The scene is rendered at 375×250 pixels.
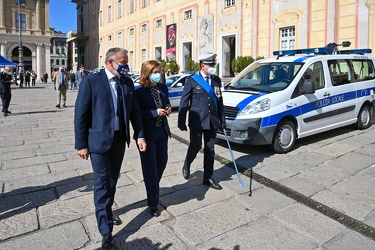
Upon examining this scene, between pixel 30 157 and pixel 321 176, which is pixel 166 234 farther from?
pixel 30 157

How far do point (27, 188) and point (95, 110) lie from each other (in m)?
2.35

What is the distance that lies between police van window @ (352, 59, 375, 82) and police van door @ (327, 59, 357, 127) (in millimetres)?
302

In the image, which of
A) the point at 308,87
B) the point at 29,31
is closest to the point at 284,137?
the point at 308,87

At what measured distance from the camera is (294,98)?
21.5 feet

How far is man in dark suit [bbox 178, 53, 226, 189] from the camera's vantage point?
4543 millimetres

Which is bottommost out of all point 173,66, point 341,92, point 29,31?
point 341,92

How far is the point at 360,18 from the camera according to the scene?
15.4m

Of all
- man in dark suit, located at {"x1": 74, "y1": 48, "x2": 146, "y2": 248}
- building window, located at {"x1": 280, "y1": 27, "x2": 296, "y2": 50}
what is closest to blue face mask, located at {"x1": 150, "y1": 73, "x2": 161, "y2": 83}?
man in dark suit, located at {"x1": 74, "y1": 48, "x2": 146, "y2": 248}

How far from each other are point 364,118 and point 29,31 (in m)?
55.3

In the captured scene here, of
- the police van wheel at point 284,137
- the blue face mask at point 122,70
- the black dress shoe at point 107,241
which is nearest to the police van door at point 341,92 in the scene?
the police van wheel at point 284,137

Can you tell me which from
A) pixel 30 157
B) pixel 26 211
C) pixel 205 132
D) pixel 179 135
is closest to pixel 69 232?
pixel 26 211

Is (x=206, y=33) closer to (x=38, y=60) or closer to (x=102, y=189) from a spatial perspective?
(x=102, y=189)

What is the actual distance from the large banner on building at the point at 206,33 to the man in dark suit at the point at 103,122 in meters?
21.9

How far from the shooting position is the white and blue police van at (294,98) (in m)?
6.20
